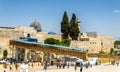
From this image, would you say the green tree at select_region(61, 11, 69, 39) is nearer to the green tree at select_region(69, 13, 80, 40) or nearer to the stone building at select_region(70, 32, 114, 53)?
the green tree at select_region(69, 13, 80, 40)

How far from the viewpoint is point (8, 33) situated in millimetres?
58719

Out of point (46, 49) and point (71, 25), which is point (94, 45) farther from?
point (46, 49)

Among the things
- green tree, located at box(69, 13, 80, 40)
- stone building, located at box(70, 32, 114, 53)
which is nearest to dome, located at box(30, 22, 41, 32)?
stone building, located at box(70, 32, 114, 53)

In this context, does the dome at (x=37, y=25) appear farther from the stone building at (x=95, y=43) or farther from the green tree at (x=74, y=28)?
the green tree at (x=74, y=28)

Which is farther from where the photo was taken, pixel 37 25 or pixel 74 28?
pixel 37 25

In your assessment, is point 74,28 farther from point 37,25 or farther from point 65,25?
point 37,25

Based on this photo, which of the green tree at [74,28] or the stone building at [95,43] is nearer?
the green tree at [74,28]

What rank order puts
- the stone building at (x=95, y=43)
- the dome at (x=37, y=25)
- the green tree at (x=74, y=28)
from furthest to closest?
the dome at (x=37, y=25), the stone building at (x=95, y=43), the green tree at (x=74, y=28)

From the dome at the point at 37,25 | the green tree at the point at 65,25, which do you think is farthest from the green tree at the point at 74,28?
the dome at the point at 37,25

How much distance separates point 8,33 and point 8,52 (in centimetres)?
487

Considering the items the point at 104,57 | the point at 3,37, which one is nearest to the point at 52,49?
the point at 104,57

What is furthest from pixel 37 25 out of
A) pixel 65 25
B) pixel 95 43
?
pixel 95 43

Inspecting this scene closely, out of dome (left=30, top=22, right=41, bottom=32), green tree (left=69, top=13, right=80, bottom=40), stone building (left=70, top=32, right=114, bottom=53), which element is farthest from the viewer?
dome (left=30, top=22, right=41, bottom=32)

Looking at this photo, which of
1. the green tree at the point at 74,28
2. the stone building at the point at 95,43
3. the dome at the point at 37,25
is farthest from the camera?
the dome at the point at 37,25
